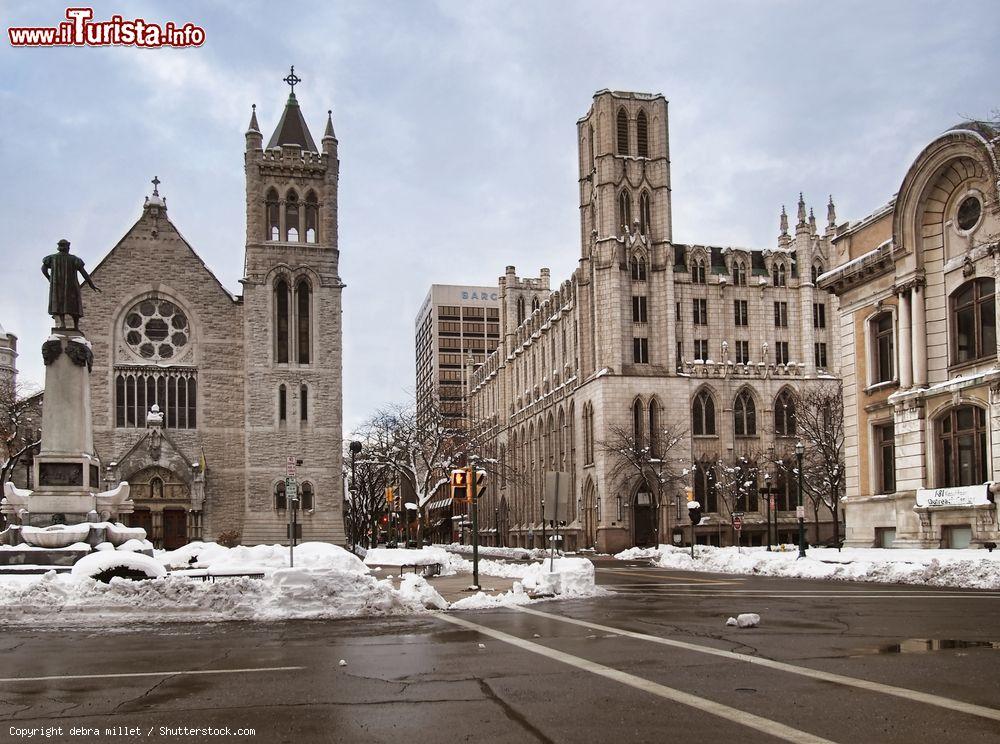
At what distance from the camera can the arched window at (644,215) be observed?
75.0 meters

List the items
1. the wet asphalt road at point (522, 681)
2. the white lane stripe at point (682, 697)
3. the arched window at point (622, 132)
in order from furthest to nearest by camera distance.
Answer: the arched window at point (622, 132) < the wet asphalt road at point (522, 681) < the white lane stripe at point (682, 697)

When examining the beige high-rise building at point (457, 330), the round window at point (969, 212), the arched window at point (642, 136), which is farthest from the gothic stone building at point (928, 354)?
the beige high-rise building at point (457, 330)

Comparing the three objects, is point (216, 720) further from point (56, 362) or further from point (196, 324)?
point (196, 324)

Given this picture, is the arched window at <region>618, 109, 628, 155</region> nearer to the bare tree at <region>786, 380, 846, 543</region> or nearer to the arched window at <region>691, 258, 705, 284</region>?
the arched window at <region>691, 258, 705, 284</region>

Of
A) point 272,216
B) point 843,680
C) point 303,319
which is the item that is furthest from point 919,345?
point 272,216

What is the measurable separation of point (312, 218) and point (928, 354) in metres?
39.2

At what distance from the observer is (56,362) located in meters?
22.9

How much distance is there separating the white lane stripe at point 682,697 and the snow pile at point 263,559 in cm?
→ 976

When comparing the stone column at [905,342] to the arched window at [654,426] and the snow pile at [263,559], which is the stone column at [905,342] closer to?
the snow pile at [263,559]

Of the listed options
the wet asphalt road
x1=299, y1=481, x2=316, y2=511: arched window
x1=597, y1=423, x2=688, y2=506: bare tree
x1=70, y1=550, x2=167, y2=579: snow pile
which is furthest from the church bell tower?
the wet asphalt road

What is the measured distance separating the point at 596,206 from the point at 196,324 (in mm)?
29467

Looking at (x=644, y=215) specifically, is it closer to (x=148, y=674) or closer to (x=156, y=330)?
(x=156, y=330)

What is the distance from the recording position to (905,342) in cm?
3478

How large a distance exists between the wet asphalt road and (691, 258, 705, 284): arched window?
60.5 metres
